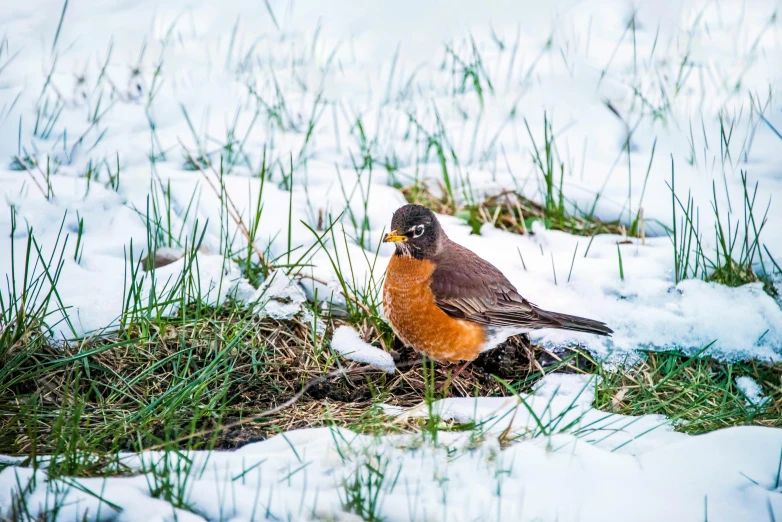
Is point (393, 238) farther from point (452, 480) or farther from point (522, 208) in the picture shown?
Result: point (452, 480)

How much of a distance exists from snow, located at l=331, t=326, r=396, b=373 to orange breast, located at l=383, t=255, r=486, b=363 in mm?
160

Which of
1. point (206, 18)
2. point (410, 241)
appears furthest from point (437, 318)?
point (206, 18)

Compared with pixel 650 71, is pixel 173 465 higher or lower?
lower

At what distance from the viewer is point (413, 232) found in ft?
12.6

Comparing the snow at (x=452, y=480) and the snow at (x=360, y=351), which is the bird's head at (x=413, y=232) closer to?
the snow at (x=360, y=351)

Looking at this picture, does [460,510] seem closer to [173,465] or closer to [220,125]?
[173,465]

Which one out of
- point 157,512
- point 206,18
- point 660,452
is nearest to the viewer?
point 157,512

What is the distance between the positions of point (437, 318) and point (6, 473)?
211 cm

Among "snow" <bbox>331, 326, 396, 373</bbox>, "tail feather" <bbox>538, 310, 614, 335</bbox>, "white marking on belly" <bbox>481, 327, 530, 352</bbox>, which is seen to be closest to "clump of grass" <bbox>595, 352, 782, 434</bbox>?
"tail feather" <bbox>538, 310, 614, 335</bbox>

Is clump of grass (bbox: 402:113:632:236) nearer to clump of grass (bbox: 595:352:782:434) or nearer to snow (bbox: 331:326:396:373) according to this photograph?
clump of grass (bbox: 595:352:782:434)

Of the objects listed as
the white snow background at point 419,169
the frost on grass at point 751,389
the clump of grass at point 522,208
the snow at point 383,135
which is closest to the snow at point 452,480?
the white snow background at point 419,169

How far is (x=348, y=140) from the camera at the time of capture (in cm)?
585

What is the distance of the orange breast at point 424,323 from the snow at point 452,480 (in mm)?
953

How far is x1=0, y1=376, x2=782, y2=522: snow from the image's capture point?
2229 mm
